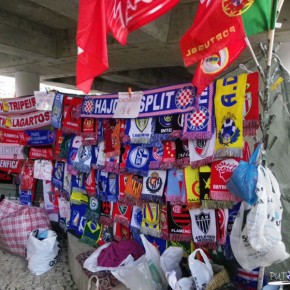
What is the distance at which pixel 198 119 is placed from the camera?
3166mm

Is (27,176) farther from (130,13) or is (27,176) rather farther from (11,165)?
(130,13)

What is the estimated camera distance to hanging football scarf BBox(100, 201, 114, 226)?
4.11m

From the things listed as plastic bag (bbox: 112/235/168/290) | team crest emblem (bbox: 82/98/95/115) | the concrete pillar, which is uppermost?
the concrete pillar

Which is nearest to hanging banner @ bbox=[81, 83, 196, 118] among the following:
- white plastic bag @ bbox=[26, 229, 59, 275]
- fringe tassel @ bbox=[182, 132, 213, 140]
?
fringe tassel @ bbox=[182, 132, 213, 140]

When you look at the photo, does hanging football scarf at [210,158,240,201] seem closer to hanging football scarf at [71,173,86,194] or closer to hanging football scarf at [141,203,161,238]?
hanging football scarf at [141,203,161,238]

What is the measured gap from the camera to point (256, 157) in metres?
2.51

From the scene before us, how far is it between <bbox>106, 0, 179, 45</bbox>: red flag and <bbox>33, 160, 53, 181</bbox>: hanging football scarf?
10.8 feet

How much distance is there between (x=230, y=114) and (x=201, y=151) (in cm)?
47

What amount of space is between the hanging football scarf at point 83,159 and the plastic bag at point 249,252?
2256 millimetres

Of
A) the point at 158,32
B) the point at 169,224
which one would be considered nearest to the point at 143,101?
the point at 169,224

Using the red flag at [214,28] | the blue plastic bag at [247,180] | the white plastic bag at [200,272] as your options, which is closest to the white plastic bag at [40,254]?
the white plastic bag at [200,272]

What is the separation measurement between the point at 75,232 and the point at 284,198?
2.90 m

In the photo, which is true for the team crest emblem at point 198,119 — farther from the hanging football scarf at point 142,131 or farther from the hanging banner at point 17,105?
the hanging banner at point 17,105

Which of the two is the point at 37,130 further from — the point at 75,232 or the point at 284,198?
the point at 284,198
